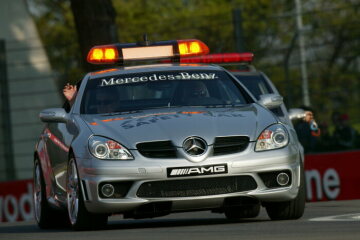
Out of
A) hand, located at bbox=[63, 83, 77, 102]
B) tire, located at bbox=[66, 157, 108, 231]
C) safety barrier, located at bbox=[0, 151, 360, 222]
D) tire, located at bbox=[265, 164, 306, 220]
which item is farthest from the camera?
safety barrier, located at bbox=[0, 151, 360, 222]

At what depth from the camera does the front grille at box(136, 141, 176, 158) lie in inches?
376

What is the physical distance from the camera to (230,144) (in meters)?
9.64

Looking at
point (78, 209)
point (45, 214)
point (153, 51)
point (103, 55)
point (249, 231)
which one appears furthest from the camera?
point (153, 51)

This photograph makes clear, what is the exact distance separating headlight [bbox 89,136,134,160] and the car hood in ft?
0.14

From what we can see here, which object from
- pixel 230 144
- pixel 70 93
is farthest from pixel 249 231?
pixel 70 93

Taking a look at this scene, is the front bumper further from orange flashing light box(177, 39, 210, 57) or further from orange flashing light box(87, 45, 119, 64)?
orange flashing light box(177, 39, 210, 57)

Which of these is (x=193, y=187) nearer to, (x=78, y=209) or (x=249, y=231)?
(x=249, y=231)

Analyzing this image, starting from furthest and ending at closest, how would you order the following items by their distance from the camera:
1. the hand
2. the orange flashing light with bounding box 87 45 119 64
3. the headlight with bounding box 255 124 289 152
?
the orange flashing light with bounding box 87 45 119 64 → the hand → the headlight with bounding box 255 124 289 152

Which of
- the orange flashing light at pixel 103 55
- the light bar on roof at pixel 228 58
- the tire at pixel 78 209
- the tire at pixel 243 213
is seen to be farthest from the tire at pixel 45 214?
the light bar on roof at pixel 228 58

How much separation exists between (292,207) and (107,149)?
161cm

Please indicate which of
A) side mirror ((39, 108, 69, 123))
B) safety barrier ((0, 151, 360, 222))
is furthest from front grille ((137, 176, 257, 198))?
safety barrier ((0, 151, 360, 222))

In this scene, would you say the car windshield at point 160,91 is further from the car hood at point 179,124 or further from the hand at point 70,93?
the car hood at point 179,124

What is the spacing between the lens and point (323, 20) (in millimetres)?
21047

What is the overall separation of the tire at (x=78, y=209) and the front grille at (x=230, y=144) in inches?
44.0
